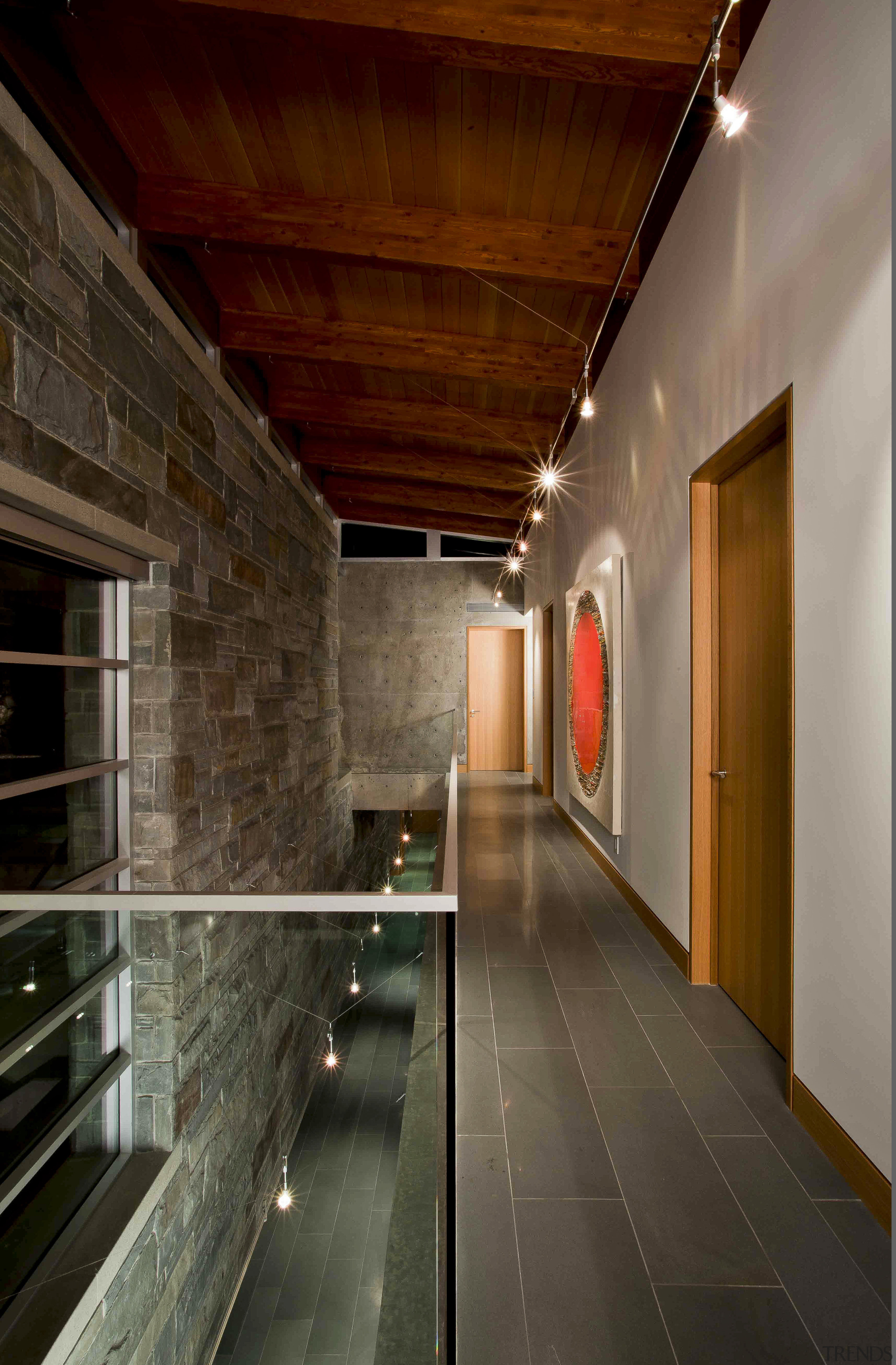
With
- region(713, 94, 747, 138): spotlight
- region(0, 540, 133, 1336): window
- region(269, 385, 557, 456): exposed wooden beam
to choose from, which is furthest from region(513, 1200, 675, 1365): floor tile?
region(269, 385, 557, 456): exposed wooden beam

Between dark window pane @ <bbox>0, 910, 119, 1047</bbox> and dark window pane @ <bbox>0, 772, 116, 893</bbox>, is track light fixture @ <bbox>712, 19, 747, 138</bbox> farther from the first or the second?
dark window pane @ <bbox>0, 772, 116, 893</bbox>

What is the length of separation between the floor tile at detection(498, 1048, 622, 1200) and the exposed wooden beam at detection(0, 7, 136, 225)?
3.74m

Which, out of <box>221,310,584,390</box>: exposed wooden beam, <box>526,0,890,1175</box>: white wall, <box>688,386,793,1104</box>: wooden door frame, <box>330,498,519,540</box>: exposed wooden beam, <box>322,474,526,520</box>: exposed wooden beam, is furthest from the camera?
<box>330,498,519,540</box>: exposed wooden beam

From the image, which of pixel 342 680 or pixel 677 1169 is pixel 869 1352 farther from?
pixel 342 680

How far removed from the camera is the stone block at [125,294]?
2898 millimetres

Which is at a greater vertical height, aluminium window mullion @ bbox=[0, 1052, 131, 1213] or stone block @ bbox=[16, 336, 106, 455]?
stone block @ bbox=[16, 336, 106, 455]

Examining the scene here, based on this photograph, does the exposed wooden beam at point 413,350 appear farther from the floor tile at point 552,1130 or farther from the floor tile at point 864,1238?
the floor tile at point 864,1238

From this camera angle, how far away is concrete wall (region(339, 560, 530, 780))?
1087 centimetres

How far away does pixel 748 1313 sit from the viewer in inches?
61.6

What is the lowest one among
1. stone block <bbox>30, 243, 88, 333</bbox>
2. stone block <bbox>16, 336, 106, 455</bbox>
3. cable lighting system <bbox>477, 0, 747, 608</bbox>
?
stone block <bbox>16, 336, 106, 455</bbox>

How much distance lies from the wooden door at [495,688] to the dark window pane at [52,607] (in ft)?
26.0

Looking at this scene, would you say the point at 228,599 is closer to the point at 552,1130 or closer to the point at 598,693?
the point at 598,693

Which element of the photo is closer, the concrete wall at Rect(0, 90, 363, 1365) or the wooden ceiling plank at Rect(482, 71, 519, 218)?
the concrete wall at Rect(0, 90, 363, 1365)

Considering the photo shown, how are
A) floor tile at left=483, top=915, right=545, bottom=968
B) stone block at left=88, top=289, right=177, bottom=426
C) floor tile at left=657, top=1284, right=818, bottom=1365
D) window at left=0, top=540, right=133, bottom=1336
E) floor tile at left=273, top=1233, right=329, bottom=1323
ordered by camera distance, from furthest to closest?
floor tile at left=483, top=915, right=545, bottom=968 < stone block at left=88, top=289, right=177, bottom=426 < window at left=0, top=540, right=133, bottom=1336 < floor tile at left=273, top=1233, right=329, bottom=1323 < floor tile at left=657, top=1284, right=818, bottom=1365
